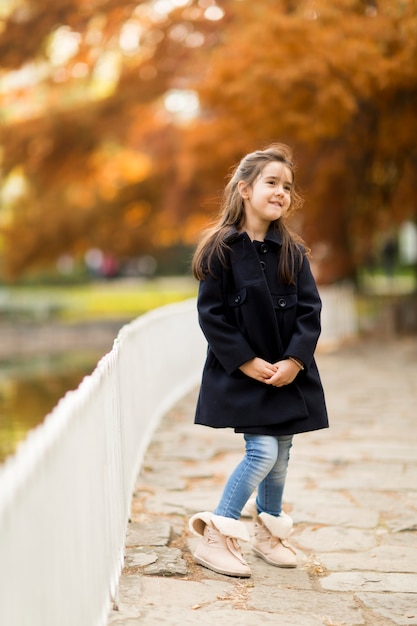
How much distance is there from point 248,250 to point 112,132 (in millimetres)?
17452

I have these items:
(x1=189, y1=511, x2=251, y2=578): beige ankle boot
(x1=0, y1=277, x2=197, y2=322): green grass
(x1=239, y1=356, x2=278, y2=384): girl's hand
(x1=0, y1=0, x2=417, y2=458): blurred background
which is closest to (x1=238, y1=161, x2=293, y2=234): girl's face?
(x1=239, y1=356, x2=278, y2=384): girl's hand

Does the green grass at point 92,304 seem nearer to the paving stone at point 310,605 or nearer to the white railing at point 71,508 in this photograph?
the white railing at point 71,508

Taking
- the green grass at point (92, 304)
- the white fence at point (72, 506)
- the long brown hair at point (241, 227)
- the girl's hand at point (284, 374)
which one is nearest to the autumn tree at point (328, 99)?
the long brown hair at point (241, 227)

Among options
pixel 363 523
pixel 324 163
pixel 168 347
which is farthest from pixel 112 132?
pixel 363 523

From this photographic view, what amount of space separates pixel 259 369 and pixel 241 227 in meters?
0.67

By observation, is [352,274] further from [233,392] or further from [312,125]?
[233,392]

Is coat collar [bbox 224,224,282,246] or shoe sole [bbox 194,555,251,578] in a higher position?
coat collar [bbox 224,224,282,246]

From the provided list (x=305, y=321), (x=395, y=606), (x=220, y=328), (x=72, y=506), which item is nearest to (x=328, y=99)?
Answer: (x=305, y=321)

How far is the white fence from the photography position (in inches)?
90.0

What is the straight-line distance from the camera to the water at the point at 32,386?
37.5 feet

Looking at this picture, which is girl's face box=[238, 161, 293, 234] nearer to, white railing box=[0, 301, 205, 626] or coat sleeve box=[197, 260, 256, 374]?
coat sleeve box=[197, 260, 256, 374]

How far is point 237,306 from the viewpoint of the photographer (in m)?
4.28

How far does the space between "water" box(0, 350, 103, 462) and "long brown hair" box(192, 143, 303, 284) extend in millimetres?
4714

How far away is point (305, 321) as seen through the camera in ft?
14.0
